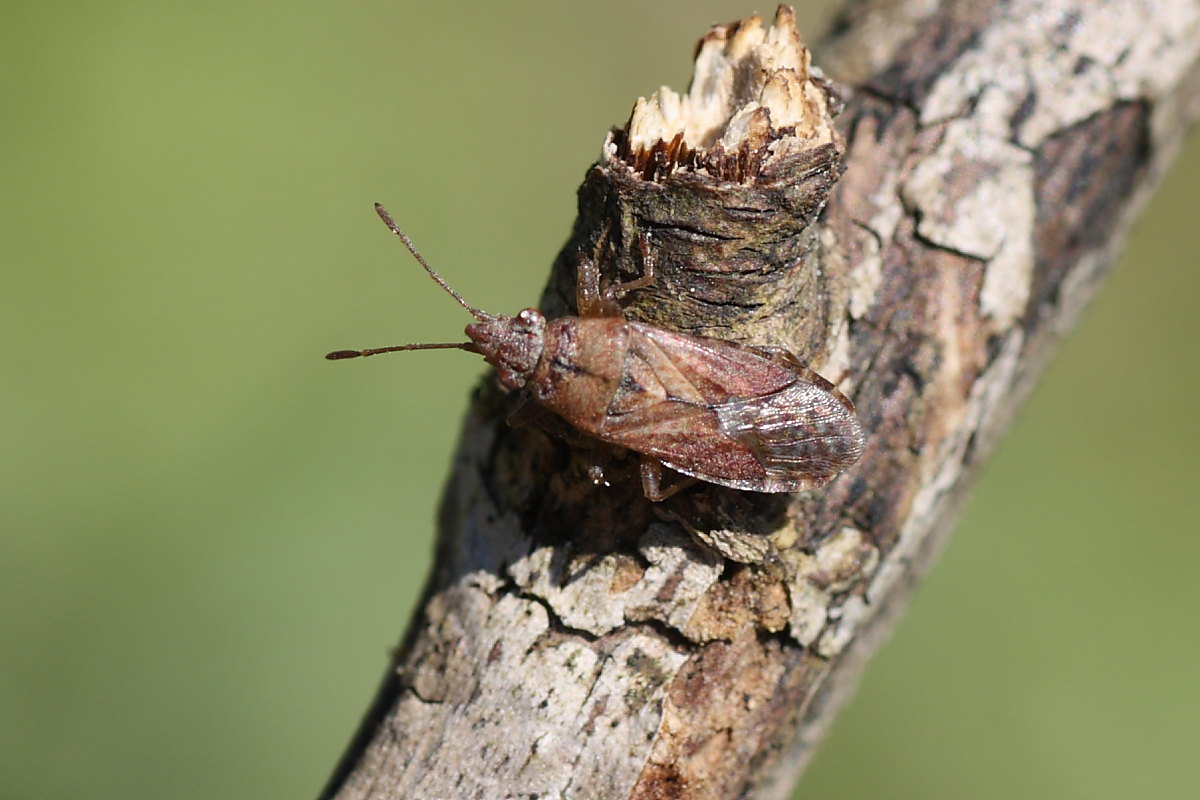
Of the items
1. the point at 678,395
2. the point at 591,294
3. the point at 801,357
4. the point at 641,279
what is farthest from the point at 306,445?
the point at 801,357

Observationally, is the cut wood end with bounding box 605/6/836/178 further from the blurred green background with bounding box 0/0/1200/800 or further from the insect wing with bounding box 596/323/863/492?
the blurred green background with bounding box 0/0/1200/800

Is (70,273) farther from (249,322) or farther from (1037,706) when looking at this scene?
(1037,706)

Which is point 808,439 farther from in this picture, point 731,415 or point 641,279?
point 641,279

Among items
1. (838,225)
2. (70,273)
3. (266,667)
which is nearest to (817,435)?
(838,225)

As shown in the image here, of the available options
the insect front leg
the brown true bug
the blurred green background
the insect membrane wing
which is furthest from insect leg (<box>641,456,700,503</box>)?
the blurred green background

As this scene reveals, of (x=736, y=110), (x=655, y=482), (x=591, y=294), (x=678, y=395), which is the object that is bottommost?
(x=655, y=482)

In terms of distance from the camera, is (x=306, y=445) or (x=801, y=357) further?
(x=306, y=445)
